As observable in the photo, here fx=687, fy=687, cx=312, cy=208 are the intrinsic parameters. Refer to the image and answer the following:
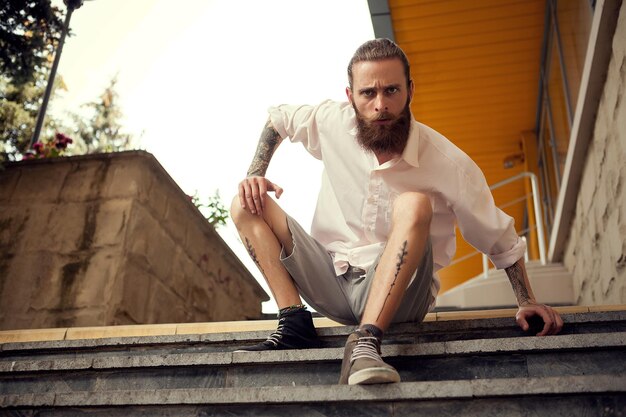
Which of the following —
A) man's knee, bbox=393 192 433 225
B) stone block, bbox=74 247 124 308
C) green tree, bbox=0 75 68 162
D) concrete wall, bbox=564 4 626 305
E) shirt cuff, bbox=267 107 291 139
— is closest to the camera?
man's knee, bbox=393 192 433 225

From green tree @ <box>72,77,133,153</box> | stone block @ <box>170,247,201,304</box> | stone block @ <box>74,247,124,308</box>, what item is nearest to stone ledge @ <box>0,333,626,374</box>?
stone block @ <box>74,247,124,308</box>

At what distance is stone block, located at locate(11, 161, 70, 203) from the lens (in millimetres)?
3812

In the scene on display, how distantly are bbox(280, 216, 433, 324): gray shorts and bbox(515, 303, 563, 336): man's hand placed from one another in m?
0.30

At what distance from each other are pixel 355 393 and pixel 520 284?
887mm

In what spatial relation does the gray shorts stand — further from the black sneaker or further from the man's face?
the man's face

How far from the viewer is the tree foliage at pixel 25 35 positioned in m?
3.96

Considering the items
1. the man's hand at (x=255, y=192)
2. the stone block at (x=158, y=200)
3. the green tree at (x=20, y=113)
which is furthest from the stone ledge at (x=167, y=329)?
the green tree at (x=20, y=113)

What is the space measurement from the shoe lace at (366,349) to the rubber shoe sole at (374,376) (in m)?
0.09

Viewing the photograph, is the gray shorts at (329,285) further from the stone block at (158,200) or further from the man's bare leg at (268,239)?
the stone block at (158,200)

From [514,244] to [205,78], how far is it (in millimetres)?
20630

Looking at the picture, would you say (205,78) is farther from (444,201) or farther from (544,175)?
(444,201)

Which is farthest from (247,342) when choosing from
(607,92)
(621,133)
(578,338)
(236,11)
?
(236,11)

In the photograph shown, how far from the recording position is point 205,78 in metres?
22.1

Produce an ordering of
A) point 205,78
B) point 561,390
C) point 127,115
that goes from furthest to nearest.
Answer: point 205,78 → point 127,115 → point 561,390
